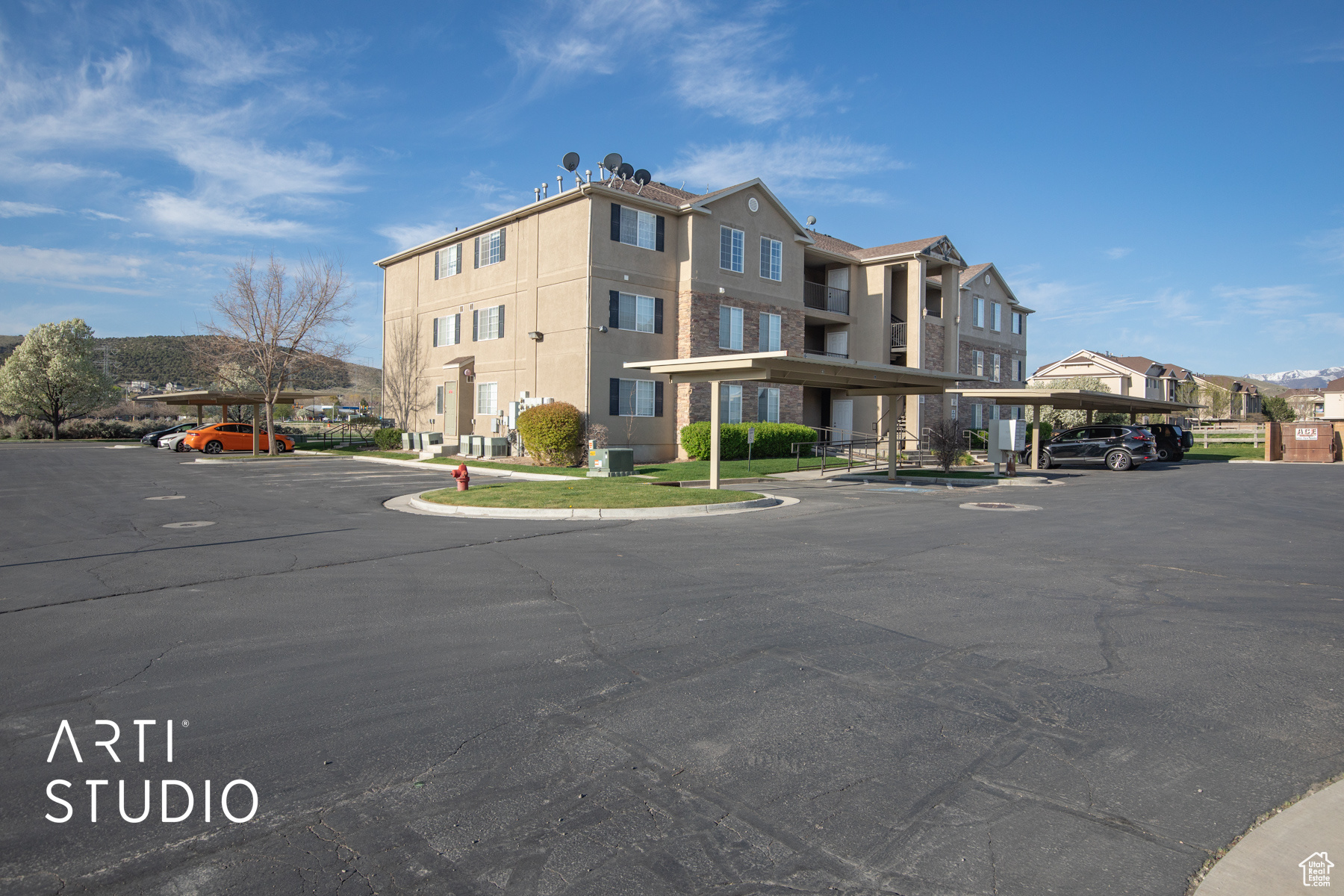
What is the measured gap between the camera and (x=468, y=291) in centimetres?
3206

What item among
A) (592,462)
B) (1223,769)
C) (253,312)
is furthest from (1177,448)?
(253,312)

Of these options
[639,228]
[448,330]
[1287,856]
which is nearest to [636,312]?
[639,228]

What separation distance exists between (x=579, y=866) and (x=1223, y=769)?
11.1 feet

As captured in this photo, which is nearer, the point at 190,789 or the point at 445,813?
the point at 445,813

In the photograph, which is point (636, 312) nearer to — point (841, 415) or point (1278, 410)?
point (841, 415)

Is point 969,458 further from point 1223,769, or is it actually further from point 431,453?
point 1223,769

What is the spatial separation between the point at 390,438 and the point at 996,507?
27243mm

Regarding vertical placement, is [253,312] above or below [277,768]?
above

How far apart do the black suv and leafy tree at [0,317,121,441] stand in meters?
61.2

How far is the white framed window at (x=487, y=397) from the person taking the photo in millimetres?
30141

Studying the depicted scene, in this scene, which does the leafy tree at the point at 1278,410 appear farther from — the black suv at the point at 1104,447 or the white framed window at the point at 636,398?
the white framed window at the point at 636,398

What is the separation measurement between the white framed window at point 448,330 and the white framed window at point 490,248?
275 cm

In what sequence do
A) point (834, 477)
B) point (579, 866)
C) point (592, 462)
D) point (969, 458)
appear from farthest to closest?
point (969, 458) < point (834, 477) < point (592, 462) < point (579, 866)

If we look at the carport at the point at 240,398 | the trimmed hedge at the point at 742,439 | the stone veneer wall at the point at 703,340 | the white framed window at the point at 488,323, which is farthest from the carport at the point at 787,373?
the carport at the point at 240,398
